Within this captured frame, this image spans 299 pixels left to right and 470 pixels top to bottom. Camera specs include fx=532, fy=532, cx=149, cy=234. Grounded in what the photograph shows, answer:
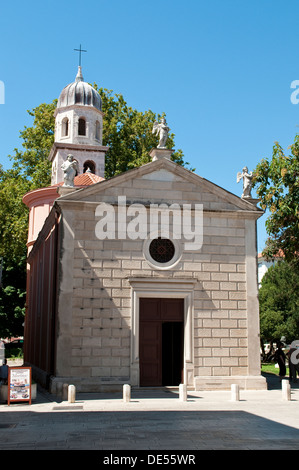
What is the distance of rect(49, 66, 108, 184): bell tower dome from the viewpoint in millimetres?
36375

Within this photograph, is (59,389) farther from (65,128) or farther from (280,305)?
(280,305)

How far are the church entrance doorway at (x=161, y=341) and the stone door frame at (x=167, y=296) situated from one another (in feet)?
1.23

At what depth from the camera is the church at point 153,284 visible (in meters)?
19.0

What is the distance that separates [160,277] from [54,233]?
15.3ft

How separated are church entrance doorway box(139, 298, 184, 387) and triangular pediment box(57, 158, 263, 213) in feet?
12.9

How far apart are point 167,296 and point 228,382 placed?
3.85m

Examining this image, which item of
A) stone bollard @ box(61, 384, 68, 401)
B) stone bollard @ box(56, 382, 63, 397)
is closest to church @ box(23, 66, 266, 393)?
stone bollard @ box(56, 382, 63, 397)

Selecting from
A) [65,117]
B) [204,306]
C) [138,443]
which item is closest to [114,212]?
[204,306]

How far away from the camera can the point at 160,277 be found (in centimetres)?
1997

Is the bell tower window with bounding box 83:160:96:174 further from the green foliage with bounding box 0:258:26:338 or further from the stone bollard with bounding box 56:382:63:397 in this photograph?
the stone bollard with bounding box 56:382:63:397

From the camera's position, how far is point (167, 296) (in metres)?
20.1

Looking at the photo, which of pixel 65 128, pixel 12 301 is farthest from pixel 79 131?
pixel 12 301

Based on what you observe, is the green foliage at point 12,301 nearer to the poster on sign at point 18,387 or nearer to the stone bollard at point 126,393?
the poster on sign at point 18,387

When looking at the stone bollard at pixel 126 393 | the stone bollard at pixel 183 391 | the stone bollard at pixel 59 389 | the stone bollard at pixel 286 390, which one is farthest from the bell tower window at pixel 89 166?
the stone bollard at pixel 286 390
